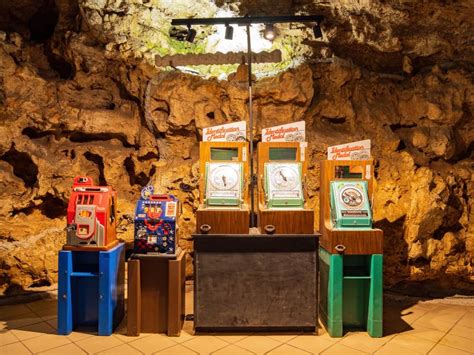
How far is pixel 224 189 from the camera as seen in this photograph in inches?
157

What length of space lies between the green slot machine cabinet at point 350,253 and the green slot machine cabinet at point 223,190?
0.94 metres

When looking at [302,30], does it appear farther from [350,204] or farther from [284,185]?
[350,204]

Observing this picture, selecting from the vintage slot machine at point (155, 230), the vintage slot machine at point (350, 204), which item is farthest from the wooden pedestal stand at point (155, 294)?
the vintage slot machine at point (350, 204)

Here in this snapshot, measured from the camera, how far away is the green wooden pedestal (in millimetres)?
3830

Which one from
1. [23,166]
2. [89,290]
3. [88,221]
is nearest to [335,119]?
[88,221]

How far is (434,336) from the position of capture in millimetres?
3930

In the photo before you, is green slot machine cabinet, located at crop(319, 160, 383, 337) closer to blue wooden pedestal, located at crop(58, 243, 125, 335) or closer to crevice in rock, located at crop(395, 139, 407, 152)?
crevice in rock, located at crop(395, 139, 407, 152)

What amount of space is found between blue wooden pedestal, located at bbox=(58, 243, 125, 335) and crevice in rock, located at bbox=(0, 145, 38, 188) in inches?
77.6

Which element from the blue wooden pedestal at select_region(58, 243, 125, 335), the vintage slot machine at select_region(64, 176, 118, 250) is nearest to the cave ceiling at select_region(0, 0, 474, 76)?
the vintage slot machine at select_region(64, 176, 118, 250)

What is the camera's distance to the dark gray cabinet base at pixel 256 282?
3.85 m

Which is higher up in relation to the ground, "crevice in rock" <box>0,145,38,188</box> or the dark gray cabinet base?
"crevice in rock" <box>0,145,38,188</box>

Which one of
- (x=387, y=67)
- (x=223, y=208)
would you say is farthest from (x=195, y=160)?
(x=387, y=67)

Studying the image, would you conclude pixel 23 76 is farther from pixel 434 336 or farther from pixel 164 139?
pixel 434 336

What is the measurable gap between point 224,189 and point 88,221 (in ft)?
4.75
